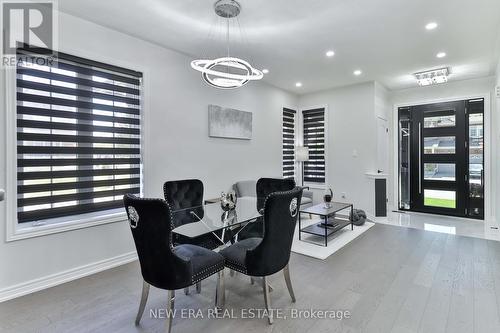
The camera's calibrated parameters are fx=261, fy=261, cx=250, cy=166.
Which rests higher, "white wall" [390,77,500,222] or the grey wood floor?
"white wall" [390,77,500,222]

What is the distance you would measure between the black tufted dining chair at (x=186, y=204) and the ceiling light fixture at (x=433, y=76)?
453cm

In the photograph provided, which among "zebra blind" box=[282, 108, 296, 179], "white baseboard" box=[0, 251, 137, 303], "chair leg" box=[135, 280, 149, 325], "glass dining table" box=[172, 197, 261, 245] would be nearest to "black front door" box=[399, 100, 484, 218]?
"zebra blind" box=[282, 108, 296, 179]

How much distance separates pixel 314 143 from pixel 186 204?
4.03 meters

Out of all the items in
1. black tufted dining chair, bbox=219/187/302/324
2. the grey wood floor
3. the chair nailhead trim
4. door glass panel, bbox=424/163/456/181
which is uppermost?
door glass panel, bbox=424/163/456/181

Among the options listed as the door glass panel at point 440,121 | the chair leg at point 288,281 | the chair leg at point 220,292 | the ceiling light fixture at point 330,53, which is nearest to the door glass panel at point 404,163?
the door glass panel at point 440,121

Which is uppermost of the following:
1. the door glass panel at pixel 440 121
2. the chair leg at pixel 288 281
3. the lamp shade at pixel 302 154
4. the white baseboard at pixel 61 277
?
the door glass panel at pixel 440 121

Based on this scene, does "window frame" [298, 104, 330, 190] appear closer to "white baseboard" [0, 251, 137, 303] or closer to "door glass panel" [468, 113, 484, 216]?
"door glass panel" [468, 113, 484, 216]

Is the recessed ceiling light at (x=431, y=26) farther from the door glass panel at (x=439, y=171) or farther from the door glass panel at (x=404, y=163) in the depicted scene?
the door glass panel at (x=439, y=171)

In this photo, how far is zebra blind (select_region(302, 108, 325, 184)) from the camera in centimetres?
615

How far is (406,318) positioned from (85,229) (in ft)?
10.6

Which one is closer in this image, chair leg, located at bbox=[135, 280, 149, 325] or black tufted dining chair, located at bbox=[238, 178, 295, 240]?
chair leg, located at bbox=[135, 280, 149, 325]

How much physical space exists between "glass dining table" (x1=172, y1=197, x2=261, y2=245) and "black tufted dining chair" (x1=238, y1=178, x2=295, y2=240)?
11 cm

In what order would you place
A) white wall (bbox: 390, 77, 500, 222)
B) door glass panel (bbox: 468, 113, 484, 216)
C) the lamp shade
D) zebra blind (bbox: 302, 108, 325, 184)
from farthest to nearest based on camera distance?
zebra blind (bbox: 302, 108, 325, 184) < the lamp shade < door glass panel (bbox: 468, 113, 484, 216) < white wall (bbox: 390, 77, 500, 222)

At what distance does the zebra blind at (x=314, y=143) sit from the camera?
242 inches
